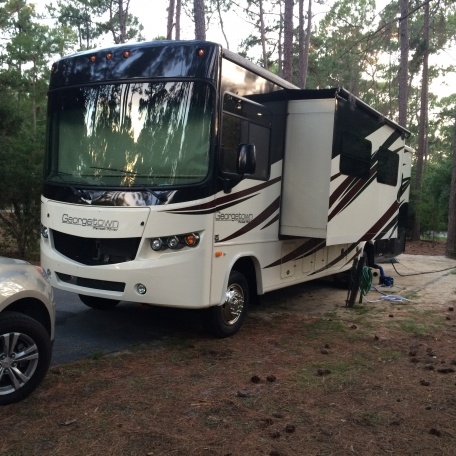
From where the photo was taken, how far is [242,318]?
235 inches

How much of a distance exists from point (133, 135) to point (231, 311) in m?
2.25

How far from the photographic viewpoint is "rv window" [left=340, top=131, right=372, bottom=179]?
690 cm

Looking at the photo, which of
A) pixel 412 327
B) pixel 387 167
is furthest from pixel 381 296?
pixel 387 167

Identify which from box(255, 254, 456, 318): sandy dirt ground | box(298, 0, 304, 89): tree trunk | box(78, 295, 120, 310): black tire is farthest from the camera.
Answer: box(298, 0, 304, 89): tree trunk

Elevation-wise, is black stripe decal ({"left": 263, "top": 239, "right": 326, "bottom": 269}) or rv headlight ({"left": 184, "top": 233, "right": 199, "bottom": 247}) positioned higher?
rv headlight ({"left": 184, "top": 233, "right": 199, "bottom": 247})

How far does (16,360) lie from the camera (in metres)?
3.67

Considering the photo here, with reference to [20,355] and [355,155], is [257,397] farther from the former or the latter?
[355,155]

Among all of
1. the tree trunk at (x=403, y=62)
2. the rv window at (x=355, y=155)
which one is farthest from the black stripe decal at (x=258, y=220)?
the tree trunk at (x=403, y=62)

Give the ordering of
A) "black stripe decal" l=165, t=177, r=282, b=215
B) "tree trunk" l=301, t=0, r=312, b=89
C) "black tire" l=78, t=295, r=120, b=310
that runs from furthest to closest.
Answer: "tree trunk" l=301, t=0, r=312, b=89, "black tire" l=78, t=295, r=120, b=310, "black stripe decal" l=165, t=177, r=282, b=215

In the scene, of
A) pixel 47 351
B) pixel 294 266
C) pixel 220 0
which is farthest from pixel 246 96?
pixel 220 0

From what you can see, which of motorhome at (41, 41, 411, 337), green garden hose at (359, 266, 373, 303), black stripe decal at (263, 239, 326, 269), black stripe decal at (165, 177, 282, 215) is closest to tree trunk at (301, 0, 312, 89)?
green garden hose at (359, 266, 373, 303)

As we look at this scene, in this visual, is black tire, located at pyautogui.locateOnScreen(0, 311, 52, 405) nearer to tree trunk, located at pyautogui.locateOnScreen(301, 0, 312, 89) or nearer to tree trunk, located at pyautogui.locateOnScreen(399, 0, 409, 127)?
tree trunk, located at pyautogui.locateOnScreen(399, 0, 409, 127)

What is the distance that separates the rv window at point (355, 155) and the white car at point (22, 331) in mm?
4427

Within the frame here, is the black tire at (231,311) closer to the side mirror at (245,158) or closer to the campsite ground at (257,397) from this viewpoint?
the campsite ground at (257,397)
